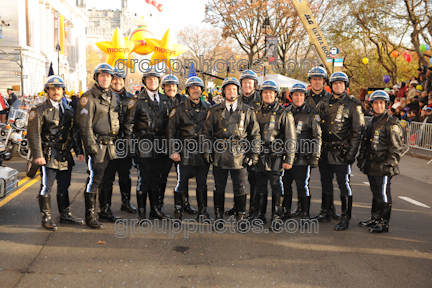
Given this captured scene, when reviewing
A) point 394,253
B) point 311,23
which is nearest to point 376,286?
point 394,253

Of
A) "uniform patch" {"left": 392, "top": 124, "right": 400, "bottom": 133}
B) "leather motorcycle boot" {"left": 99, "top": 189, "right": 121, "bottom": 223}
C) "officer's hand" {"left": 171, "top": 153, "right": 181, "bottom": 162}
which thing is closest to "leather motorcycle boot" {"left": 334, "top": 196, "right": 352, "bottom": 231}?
"uniform patch" {"left": 392, "top": 124, "right": 400, "bottom": 133}

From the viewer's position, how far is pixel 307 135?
573 centimetres

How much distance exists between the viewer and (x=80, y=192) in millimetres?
7512

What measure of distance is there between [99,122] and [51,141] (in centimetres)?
74

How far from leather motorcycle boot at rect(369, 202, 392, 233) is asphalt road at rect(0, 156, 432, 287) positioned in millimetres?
112

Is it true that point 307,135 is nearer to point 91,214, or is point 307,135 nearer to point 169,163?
point 169,163

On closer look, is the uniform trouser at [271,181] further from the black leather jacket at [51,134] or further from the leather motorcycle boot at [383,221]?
the black leather jacket at [51,134]

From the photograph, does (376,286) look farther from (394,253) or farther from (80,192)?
(80,192)

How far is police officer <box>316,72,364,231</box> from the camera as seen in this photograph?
5551mm

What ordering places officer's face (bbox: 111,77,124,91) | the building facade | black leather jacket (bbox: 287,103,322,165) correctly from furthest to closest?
1. the building facade
2. officer's face (bbox: 111,77,124,91)
3. black leather jacket (bbox: 287,103,322,165)

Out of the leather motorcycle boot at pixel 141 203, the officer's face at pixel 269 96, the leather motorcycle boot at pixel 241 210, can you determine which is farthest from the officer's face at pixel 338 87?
the leather motorcycle boot at pixel 141 203

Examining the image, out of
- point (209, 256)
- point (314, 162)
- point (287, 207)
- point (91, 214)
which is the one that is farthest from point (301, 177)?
point (91, 214)

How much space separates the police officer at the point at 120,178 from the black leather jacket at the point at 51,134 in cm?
62

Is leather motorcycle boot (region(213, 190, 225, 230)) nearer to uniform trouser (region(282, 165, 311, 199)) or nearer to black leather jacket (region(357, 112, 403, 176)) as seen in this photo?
uniform trouser (region(282, 165, 311, 199))
